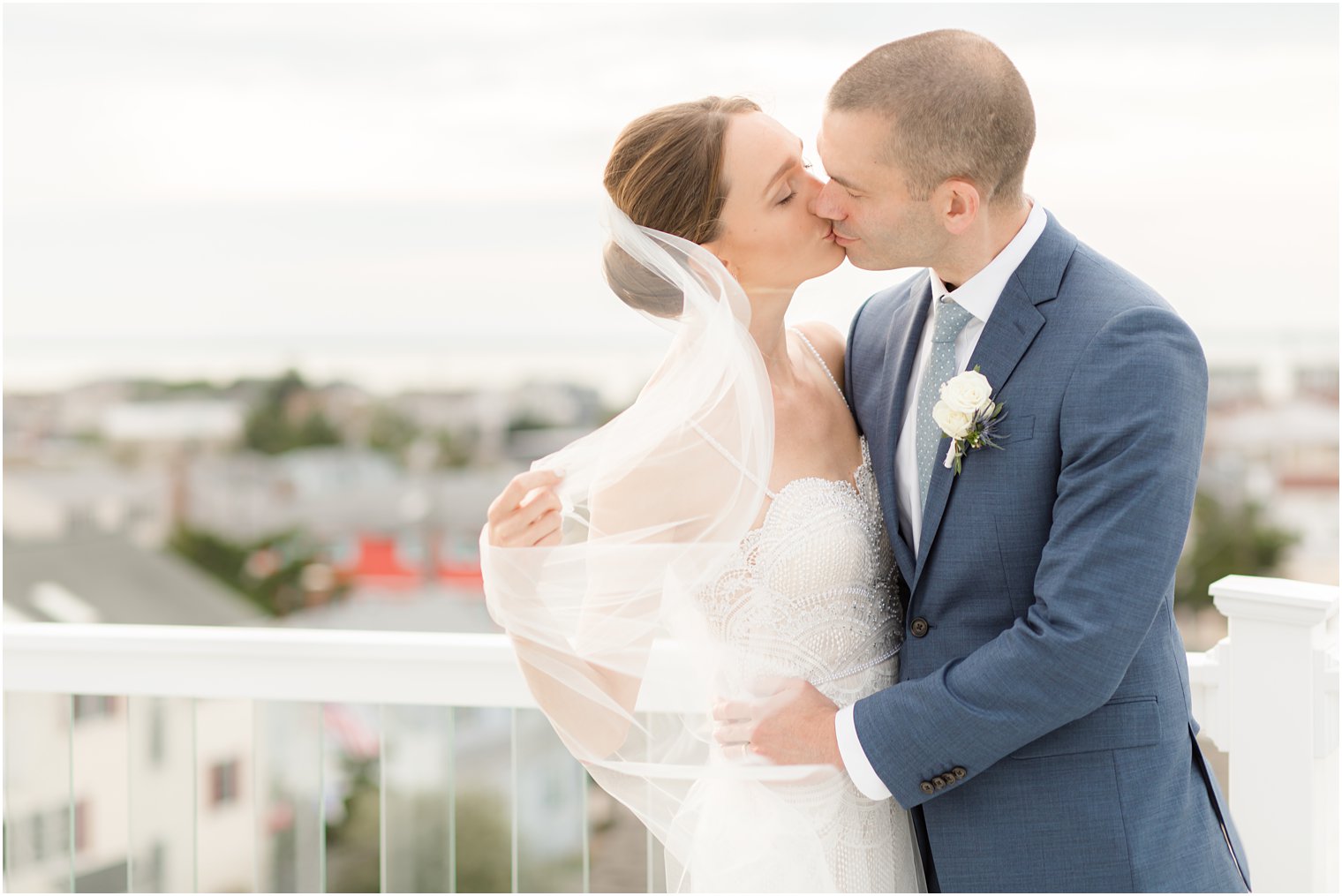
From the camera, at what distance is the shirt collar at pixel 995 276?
197 centimetres

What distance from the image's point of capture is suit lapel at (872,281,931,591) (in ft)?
6.62

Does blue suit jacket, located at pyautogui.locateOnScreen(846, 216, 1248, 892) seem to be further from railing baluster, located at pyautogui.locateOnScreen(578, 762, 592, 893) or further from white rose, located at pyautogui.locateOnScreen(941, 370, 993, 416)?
railing baluster, located at pyautogui.locateOnScreen(578, 762, 592, 893)

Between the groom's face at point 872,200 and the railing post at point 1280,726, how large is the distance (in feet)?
3.73

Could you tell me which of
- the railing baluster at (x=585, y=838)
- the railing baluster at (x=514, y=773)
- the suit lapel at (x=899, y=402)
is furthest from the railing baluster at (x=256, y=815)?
the suit lapel at (x=899, y=402)

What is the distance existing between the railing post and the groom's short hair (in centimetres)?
117

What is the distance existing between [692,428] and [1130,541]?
0.74m

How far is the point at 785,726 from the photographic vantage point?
2.00 metres

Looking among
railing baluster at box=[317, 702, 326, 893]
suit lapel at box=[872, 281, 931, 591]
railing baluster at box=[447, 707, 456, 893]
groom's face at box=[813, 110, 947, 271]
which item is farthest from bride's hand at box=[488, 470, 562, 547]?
railing baluster at box=[317, 702, 326, 893]

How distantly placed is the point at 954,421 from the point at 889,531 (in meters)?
0.28

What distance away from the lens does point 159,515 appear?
39.0 metres

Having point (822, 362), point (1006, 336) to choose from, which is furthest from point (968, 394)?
point (822, 362)

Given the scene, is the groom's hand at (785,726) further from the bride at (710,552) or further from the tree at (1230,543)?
the tree at (1230,543)

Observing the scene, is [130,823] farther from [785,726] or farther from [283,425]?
[283,425]

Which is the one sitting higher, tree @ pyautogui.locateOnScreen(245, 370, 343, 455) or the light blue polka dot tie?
the light blue polka dot tie
